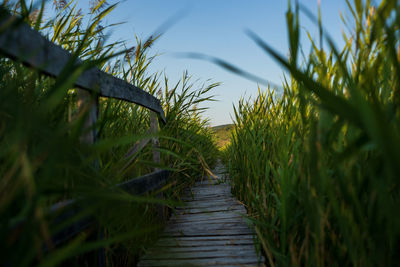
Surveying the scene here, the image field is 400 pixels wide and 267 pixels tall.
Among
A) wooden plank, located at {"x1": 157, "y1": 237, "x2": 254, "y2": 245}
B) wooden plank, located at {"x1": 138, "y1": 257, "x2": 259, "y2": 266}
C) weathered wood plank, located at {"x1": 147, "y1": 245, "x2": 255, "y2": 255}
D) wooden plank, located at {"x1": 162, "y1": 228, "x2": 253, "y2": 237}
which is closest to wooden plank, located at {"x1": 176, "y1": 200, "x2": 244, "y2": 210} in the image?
wooden plank, located at {"x1": 162, "y1": 228, "x2": 253, "y2": 237}

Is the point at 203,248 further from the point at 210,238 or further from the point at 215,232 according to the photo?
the point at 215,232

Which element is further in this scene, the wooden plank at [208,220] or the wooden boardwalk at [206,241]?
the wooden plank at [208,220]

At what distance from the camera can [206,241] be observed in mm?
1991

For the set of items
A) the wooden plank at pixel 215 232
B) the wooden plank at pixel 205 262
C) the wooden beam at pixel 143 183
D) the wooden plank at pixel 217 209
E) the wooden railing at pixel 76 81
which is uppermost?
the wooden railing at pixel 76 81

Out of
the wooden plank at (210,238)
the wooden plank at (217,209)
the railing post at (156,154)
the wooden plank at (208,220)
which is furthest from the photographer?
the wooden plank at (217,209)

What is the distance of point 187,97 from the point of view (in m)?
3.31

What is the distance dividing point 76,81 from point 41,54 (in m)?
0.22

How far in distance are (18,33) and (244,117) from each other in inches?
103

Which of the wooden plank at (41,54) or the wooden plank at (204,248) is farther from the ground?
the wooden plank at (41,54)

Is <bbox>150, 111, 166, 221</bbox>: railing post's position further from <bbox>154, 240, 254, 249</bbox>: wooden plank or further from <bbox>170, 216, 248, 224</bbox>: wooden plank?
<bbox>154, 240, 254, 249</bbox>: wooden plank

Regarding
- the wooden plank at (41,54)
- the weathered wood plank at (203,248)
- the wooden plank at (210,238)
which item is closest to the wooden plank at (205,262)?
the weathered wood plank at (203,248)

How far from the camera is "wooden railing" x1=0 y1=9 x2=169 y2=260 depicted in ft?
2.49

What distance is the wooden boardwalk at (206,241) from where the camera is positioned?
1661 mm

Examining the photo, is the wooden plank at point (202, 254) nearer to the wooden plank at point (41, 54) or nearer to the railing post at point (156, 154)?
the railing post at point (156, 154)
